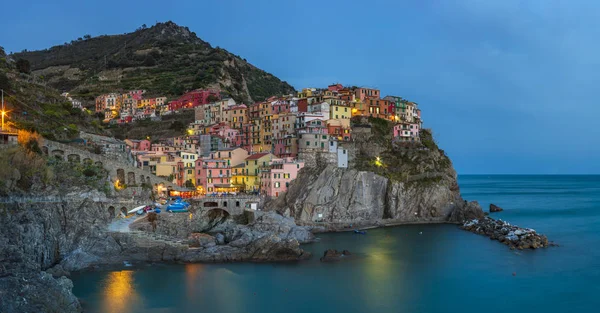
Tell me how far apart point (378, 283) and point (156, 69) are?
9032 cm

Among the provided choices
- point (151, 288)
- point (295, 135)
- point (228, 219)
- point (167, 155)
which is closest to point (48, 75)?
point (167, 155)

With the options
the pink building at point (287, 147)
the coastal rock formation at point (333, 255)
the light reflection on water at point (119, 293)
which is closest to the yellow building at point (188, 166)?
the pink building at point (287, 147)

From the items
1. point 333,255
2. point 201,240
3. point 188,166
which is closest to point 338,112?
point 188,166

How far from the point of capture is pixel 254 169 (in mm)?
56125

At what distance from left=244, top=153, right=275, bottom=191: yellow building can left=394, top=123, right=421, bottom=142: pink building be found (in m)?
18.5

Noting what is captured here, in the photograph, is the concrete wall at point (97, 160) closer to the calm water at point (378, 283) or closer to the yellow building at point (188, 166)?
the yellow building at point (188, 166)

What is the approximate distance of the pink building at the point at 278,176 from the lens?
53594 millimetres

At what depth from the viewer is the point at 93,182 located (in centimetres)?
4084

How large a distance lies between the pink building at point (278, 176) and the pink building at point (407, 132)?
54.8 ft

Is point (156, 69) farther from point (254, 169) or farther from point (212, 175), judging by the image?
point (254, 169)

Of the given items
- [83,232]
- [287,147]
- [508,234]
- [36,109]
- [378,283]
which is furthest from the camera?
[287,147]

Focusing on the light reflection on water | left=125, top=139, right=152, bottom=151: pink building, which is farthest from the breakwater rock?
left=125, top=139, right=152, bottom=151: pink building

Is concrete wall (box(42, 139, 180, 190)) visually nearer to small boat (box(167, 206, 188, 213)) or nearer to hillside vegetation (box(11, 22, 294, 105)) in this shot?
small boat (box(167, 206, 188, 213))

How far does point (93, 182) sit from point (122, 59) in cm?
8388
